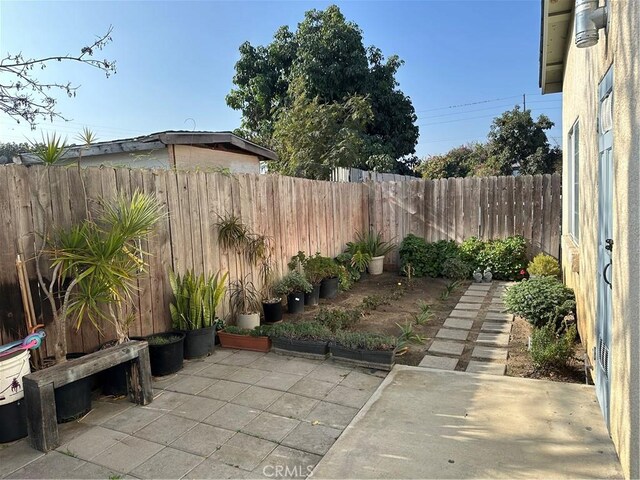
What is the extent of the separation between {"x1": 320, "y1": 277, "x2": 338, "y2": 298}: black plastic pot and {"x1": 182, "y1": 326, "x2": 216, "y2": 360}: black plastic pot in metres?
2.84

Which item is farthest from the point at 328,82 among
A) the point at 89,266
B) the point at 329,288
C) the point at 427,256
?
the point at 89,266

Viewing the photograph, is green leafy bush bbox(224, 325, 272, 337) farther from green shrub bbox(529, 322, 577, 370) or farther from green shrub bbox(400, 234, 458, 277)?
green shrub bbox(400, 234, 458, 277)

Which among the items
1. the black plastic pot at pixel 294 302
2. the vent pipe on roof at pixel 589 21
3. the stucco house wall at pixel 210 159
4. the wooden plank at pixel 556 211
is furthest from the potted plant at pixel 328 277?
the vent pipe on roof at pixel 589 21

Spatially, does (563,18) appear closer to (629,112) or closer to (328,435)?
(629,112)

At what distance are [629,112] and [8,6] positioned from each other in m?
5.33

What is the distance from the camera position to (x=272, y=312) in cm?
558

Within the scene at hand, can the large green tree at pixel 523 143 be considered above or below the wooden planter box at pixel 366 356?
above

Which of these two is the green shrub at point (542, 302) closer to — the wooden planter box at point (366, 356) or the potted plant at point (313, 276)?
the wooden planter box at point (366, 356)

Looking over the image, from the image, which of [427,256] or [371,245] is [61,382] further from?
[427,256]

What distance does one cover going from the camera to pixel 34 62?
3.90 meters

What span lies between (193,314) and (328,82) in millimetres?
14525

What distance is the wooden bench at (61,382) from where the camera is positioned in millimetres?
2631

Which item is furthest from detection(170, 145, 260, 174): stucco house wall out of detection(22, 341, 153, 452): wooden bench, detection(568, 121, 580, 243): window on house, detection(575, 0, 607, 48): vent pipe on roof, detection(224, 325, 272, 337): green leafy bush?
detection(575, 0, 607, 48): vent pipe on roof

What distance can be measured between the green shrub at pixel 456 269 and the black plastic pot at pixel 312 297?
Answer: 9.85 ft
